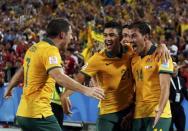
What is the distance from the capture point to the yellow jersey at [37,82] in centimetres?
740

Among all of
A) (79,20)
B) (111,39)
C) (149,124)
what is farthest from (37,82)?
(79,20)

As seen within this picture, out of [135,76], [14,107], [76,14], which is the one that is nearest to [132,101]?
[135,76]

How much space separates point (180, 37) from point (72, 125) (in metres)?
7.59

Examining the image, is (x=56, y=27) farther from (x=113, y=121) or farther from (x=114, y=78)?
(x=113, y=121)

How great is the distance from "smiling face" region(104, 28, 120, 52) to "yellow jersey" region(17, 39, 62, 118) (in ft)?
3.20

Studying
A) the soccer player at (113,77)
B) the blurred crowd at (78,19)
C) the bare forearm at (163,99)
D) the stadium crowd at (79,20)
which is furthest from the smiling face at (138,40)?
the blurred crowd at (78,19)

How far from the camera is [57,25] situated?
7566 millimetres

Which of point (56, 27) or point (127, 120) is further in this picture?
point (127, 120)

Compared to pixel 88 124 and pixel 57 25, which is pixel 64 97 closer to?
pixel 57 25

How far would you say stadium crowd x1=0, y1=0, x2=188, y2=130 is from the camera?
21172mm

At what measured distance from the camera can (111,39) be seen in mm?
8227

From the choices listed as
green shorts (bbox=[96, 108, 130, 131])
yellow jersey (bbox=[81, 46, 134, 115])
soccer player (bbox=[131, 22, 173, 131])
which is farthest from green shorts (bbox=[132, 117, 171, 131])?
yellow jersey (bbox=[81, 46, 134, 115])

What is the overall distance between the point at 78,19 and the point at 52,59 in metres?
19.4

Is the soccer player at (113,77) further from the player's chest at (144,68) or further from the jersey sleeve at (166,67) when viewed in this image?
the jersey sleeve at (166,67)
